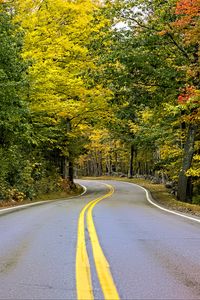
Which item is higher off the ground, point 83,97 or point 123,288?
point 83,97

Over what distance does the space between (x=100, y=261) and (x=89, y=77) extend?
17.4 m

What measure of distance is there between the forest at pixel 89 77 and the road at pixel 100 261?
25.2ft

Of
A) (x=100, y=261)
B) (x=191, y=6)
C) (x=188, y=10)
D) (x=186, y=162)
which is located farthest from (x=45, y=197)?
(x=100, y=261)

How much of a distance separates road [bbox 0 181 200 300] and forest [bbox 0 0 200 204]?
25.2ft

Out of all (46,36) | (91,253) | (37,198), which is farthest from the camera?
(46,36)

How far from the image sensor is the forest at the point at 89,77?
61.1 feet

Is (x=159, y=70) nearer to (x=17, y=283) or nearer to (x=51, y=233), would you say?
(x=51, y=233)

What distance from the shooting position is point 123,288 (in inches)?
191

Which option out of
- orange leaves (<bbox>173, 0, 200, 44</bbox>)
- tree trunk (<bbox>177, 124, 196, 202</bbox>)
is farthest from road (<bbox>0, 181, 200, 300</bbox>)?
tree trunk (<bbox>177, 124, 196, 202</bbox>)

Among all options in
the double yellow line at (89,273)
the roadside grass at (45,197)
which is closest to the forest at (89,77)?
the roadside grass at (45,197)

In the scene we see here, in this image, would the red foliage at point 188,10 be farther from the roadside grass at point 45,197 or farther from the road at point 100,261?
the roadside grass at point 45,197

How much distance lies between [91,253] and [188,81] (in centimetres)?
1491

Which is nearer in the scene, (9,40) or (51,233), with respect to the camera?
(51,233)

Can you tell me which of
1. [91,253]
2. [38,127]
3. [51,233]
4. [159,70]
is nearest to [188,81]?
[159,70]
